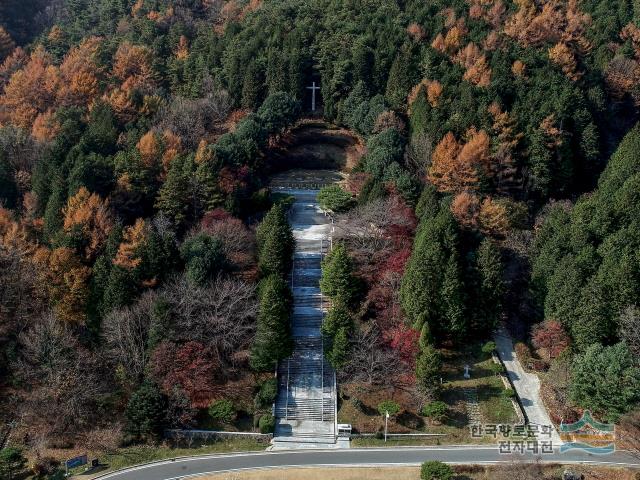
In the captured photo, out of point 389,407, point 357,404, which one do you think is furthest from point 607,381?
point 357,404

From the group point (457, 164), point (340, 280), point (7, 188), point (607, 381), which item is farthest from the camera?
point (7, 188)

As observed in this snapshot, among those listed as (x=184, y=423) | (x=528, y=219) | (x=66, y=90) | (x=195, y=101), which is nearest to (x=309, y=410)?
(x=184, y=423)

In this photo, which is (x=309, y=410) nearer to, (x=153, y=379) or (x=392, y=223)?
(x=153, y=379)

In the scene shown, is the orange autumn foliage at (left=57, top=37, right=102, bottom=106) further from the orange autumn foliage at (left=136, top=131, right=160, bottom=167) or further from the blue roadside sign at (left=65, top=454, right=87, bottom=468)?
the blue roadside sign at (left=65, top=454, right=87, bottom=468)

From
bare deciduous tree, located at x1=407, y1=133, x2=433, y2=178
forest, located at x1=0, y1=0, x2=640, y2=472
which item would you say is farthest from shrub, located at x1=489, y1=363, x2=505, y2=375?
bare deciduous tree, located at x1=407, y1=133, x2=433, y2=178

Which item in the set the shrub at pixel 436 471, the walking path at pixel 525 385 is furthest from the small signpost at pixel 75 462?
the walking path at pixel 525 385

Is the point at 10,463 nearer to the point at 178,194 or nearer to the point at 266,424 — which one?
the point at 266,424

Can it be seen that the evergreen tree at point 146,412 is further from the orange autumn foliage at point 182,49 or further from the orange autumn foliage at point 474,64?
the orange autumn foliage at point 182,49
